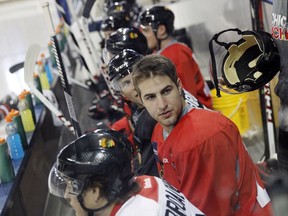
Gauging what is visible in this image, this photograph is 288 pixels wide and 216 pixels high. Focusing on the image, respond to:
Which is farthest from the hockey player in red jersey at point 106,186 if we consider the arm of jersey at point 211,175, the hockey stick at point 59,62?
the hockey stick at point 59,62

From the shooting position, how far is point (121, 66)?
263cm

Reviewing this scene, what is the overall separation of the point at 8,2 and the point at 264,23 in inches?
397

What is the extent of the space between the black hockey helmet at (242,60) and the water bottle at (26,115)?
5.74ft

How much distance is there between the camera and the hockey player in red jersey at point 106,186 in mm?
1476

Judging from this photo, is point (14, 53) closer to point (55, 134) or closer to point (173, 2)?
point (173, 2)

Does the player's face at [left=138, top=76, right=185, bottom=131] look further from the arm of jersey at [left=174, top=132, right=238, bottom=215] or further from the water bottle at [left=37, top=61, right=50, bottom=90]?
the water bottle at [left=37, top=61, right=50, bottom=90]

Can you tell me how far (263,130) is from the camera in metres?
3.55

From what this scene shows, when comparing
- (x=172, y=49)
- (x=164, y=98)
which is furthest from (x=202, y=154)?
(x=172, y=49)

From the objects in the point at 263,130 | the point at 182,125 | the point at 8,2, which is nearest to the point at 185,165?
the point at 182,125

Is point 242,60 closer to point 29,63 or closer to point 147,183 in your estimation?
point 147,183

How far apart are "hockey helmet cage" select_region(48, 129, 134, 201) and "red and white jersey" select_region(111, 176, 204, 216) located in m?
0.05

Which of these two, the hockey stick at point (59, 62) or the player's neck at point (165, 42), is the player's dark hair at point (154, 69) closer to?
the hockey stick at point (59, 62)

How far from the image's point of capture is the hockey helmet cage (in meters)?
1.53

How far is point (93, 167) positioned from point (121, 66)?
1.15 meters
